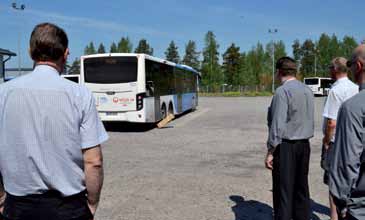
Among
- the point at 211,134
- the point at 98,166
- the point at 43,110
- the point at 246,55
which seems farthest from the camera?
the point at 246,55

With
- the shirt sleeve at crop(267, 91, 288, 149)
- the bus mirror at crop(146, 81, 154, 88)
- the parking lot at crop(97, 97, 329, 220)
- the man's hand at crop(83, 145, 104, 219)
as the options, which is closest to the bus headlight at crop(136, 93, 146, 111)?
the bus mirror at crop(146, 81, 154, 88)

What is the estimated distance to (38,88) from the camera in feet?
8.57

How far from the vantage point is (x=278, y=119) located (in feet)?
15.6

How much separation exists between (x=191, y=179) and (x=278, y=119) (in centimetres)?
380

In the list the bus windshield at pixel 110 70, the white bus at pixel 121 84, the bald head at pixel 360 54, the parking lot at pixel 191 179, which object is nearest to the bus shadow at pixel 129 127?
the white bus at pixel 121 84

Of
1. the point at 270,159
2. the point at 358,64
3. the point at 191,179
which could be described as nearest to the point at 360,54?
the point at 358,64

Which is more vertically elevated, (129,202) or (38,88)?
(38,88)

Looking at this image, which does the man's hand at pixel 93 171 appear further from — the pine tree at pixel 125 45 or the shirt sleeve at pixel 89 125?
the pine tree at pixel 125 45

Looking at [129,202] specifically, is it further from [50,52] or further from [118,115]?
[118,115]

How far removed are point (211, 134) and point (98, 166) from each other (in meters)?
13.4

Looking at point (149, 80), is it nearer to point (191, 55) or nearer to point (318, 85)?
point (318, 85)

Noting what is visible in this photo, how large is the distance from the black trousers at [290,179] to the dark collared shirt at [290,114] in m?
0.13

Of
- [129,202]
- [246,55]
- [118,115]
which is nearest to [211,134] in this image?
[118,115]

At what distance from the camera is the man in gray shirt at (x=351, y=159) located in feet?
8.54
